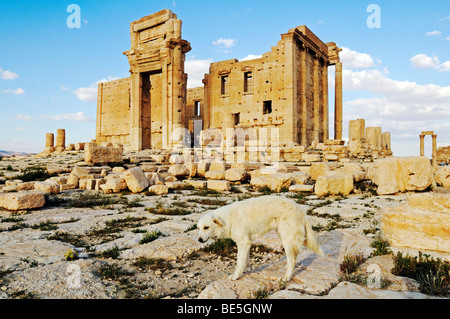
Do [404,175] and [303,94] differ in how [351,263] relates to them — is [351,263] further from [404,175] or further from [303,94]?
[303,94]

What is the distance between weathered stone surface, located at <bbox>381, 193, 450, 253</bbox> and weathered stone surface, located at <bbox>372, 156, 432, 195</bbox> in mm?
5625

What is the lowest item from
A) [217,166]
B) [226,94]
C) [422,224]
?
[422,224]

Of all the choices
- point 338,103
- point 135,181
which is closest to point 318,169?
point 135,181

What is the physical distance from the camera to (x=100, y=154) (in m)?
14.9

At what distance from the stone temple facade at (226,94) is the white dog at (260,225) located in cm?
1931

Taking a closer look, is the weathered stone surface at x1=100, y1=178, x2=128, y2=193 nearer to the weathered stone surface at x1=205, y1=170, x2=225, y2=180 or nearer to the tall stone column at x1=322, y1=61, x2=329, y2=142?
the weathered stone surface at x1=205, y1=170, x2=225, y2=180

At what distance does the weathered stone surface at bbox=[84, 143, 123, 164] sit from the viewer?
14.5 metres

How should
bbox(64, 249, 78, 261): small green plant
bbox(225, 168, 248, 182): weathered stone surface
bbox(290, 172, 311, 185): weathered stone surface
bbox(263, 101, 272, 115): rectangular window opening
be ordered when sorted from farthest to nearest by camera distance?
bbox(263, 101, 272, 115): rectangular window opening → bbox(225, 168, 248, 182): weathered stone surface → bbox(290, 172, 311, 185): weathered stone surface → bbox(64, 249, 78, 261): small green plant

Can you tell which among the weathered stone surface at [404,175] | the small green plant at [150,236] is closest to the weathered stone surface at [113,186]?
the small green plant at [150,236]

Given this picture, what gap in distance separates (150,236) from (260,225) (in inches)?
89.9

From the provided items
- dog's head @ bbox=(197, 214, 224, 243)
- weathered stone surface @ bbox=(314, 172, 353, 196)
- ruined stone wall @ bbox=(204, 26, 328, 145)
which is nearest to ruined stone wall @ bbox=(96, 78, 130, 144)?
ruined stone wall @ bbox=(204, 26, 328, 145)

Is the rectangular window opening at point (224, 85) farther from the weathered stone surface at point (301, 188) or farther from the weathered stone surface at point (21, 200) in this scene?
the weathered stone surface at point (21, 200)

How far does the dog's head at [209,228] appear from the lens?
348 centimetres
